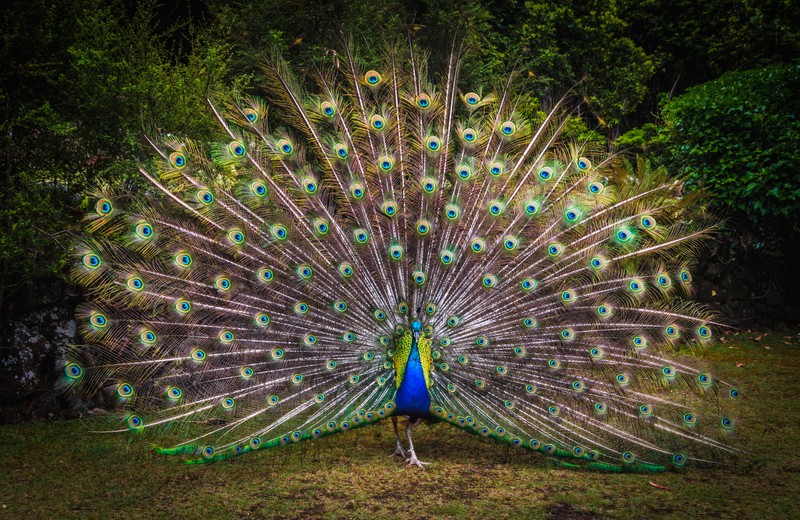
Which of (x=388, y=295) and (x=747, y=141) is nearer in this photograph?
(x=388, y=295)

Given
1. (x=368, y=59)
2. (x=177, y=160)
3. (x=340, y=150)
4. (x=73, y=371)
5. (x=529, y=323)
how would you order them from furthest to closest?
(x=368, y=59) → (x=340, y=150) → (x=177, y=160) → (x=529, y=323) → (x=73, y=371)

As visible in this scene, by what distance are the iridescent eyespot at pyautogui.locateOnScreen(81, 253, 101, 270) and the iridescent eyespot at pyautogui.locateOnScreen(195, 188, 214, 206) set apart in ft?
2.59

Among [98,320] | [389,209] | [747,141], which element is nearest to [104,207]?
[98,320]

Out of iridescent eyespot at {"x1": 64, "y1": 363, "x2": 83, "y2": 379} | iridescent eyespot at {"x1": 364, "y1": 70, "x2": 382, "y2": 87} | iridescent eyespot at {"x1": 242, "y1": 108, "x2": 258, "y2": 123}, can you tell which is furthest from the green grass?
iridescent eyespot at {"x1": 364, "y1": 70, "x2": 382, "y2": 87}

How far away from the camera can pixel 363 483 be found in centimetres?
470

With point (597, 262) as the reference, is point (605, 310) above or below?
below

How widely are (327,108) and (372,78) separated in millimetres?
424

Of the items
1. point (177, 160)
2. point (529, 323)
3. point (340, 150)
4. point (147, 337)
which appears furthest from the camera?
point (340, 150)

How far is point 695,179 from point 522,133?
15.6 ft

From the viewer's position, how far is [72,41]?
573cm

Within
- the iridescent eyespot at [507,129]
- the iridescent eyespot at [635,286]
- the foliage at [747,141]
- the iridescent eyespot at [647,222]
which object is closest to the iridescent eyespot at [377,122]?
the iridescent eyespot at [507,129]

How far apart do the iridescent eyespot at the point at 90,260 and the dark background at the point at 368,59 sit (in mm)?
758

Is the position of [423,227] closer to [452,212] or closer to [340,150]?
[452,212]

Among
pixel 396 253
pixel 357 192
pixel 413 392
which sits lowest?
pixel 413 392
